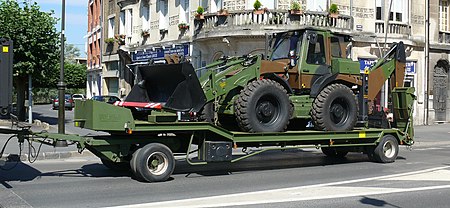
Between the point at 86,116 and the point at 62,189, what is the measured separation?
1348mm

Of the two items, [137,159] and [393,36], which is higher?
[393,36]

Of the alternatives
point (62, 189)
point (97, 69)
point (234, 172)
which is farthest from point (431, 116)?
point (97, 69)

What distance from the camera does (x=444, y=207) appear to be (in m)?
8.08

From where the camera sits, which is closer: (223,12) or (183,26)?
(223,12)

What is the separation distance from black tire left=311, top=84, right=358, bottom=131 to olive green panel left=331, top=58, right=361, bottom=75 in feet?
1.30

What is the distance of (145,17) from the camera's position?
32.8m

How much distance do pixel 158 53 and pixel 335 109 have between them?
18408mm

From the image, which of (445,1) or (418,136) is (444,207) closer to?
(418,136)

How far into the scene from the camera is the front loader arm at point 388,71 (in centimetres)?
1352

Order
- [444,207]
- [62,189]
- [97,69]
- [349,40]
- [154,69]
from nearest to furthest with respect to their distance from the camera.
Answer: [444,207], [62,189], [154,69], [349,40], [97,69]

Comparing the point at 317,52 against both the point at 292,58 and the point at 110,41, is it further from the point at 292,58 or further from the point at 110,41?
the point at 110,41

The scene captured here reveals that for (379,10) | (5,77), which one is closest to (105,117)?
(5,77)

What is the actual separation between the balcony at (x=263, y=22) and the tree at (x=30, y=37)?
6.94 metres

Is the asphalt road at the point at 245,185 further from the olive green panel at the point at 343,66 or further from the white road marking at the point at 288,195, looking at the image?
the olive green panel at the point at 343,66
